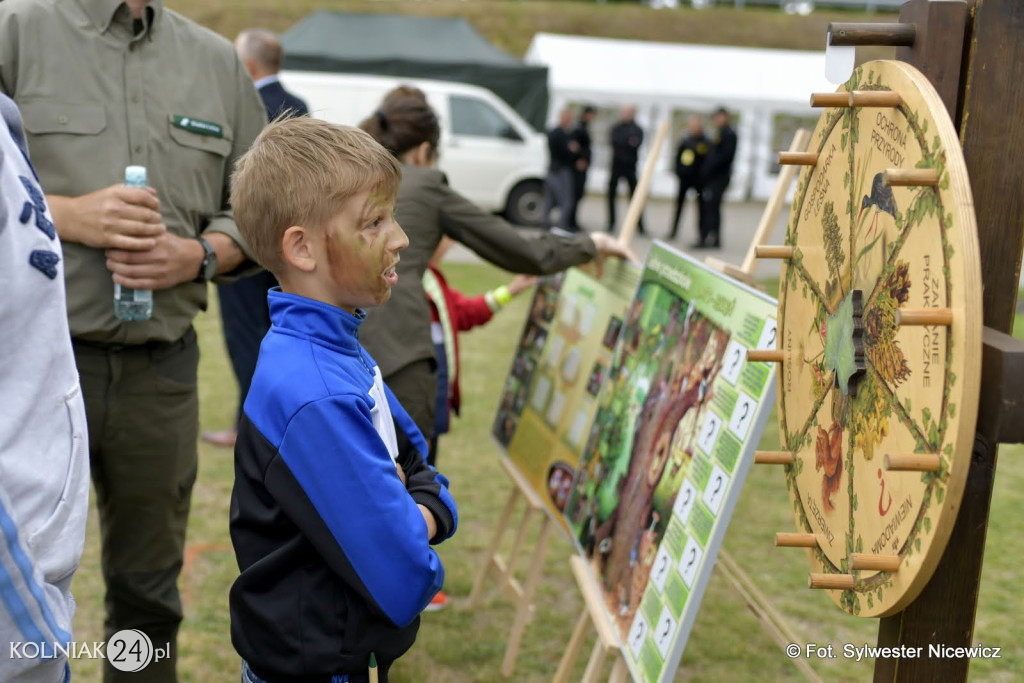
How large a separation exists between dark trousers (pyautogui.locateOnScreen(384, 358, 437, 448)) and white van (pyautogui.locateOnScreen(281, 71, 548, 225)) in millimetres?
11060

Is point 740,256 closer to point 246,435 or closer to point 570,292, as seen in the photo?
point 570,292

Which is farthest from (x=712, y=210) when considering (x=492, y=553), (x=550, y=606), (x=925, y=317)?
(x=925, y=317)

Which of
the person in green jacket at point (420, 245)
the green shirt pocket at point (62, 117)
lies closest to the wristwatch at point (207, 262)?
the green shirt pocket at point (62, 117)

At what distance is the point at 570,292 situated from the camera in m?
3.48

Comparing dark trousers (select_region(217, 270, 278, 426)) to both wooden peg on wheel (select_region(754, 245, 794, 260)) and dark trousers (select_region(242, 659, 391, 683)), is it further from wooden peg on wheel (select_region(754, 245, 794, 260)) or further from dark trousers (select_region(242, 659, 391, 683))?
wooden peg on wheel (select_region(754, 245, 794, 260))

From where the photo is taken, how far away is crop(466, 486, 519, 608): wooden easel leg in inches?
142

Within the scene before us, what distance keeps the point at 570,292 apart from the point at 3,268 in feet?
7.82

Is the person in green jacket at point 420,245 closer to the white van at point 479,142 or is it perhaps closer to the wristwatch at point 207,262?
the wristwatch at point 207,262

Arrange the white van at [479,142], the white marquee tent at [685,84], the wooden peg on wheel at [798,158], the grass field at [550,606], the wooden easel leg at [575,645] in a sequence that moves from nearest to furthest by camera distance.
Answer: the wooden peg on wheel at [798,158] → the wooden easel leg at [575,645] → the grass field at [550,606] → the white van at [479,142] → the white marquee tent at [685,84]

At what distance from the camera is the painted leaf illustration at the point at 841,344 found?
146 cm

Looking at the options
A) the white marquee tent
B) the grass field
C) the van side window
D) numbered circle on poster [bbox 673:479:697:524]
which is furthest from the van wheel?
numbered circle on poster [bbox 673:479:697:524]

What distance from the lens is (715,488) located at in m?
2.09

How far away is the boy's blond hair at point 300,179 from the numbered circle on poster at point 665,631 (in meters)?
1.08

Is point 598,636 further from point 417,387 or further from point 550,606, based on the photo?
point 550,606
